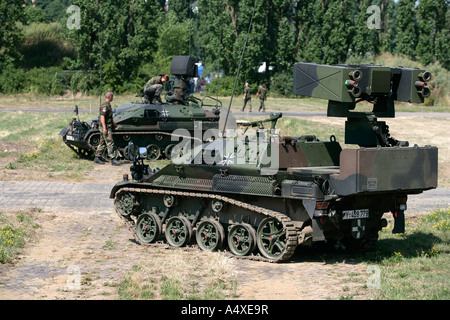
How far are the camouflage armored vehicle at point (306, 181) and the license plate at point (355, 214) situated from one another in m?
0.02

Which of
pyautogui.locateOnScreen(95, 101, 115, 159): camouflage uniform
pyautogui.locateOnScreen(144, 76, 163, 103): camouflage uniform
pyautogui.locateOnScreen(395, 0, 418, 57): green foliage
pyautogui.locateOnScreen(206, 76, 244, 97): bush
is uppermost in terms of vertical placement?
pyautogui.locateOnScreen(395, 0, 418, 57): green foliage

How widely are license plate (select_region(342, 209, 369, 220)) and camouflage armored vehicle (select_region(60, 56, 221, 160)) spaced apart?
1318cm

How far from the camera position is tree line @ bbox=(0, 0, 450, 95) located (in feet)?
181

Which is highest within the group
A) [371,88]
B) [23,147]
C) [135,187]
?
[371,88]

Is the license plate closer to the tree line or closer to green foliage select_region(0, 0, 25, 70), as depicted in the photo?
the tree line

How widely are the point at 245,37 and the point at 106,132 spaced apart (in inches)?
1317

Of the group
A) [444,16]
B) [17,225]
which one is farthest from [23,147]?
[444,16]

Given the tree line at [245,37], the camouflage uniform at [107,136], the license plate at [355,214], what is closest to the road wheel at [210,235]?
the license plate at [355,214]

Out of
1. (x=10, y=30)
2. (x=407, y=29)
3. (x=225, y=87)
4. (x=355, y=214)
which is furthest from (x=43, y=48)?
(x=355, y=214)

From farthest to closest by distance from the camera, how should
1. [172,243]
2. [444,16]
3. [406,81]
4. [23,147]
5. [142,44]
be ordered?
[444,16] < [142,44] < [23,147] < [172,243] < [406,81]

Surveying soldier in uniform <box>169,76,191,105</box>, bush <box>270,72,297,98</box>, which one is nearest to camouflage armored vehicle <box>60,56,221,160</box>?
soldier in uniform <box>169,76,191,105</box>

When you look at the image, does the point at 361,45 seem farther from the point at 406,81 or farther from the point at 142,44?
the point at 406,81

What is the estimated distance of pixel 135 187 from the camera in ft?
45.1

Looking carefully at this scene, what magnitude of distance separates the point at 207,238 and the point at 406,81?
423 centimetres
